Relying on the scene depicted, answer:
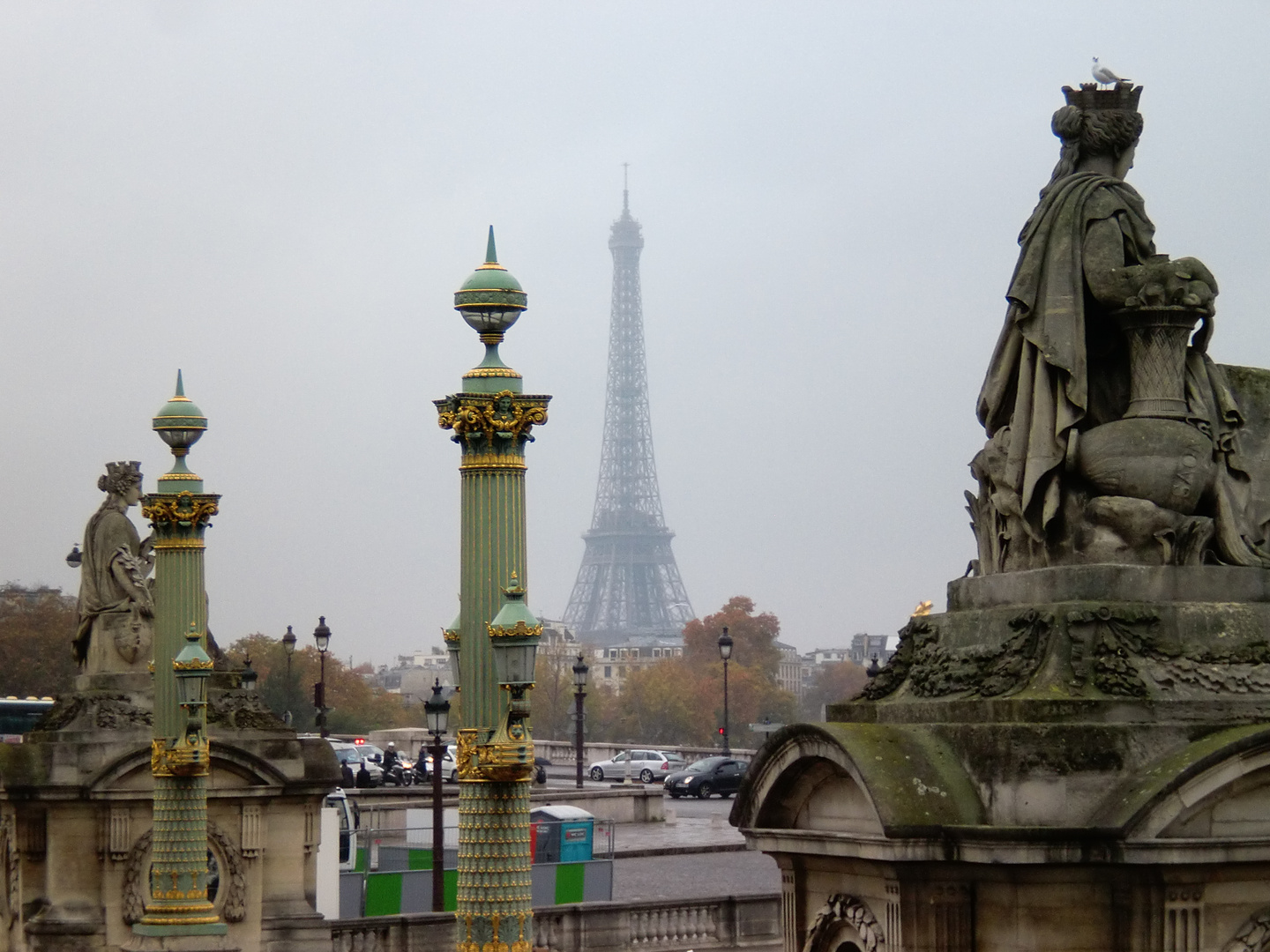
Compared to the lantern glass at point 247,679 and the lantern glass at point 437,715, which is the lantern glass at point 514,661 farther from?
the lantern glass at point 437,715

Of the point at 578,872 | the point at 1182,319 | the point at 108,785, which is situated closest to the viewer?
the point at 1182,319

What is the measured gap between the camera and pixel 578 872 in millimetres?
33125

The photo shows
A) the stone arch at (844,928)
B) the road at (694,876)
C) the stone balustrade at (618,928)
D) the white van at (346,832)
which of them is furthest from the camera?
the road at (694,876)

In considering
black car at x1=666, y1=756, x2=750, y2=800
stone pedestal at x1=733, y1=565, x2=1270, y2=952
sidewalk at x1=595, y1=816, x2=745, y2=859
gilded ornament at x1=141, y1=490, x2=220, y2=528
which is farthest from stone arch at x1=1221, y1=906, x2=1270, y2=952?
black car at x1=666, y1=756, x2=750, y2=800

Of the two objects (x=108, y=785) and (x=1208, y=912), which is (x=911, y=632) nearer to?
(x=1208, y=912)

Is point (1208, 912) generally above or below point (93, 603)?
below

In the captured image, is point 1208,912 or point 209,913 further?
point 209,913

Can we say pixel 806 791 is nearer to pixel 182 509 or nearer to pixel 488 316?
pixel 488 316

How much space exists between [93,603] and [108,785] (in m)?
2.59

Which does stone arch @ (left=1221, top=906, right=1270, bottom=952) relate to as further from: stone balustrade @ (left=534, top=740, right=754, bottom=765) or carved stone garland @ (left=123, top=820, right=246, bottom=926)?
stone balustrade @ (left=534, top=740, right=754, bottom=765)

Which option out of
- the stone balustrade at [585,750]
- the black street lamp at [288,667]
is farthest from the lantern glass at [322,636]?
the stone balustrade at [585,750]

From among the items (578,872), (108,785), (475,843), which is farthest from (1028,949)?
(578,872)

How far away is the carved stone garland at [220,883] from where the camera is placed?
88.5 ft

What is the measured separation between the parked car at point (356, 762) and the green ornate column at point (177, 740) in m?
37.6
